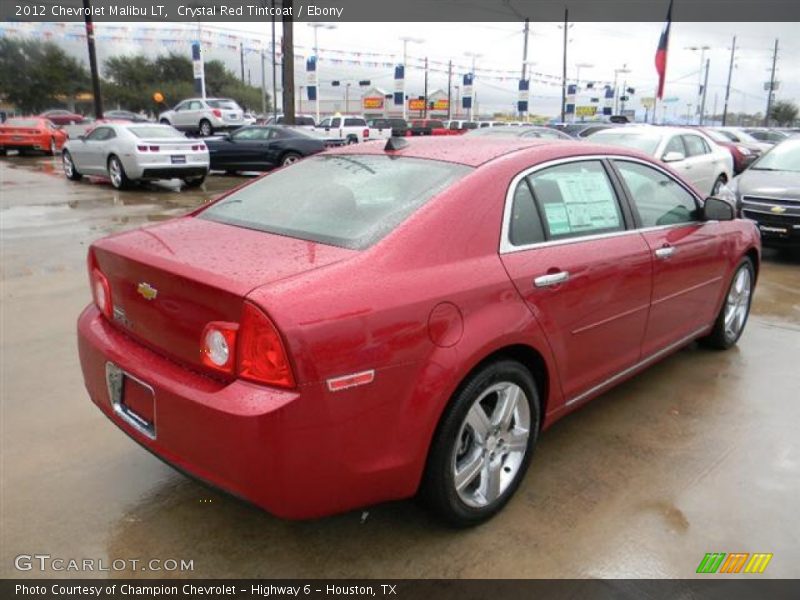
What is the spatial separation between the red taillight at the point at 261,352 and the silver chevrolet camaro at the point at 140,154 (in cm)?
1196

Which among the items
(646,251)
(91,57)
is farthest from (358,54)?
(646,251)

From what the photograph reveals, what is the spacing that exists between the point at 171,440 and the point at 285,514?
0.50 m

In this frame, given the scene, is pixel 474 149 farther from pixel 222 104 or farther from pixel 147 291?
pixel 222 104

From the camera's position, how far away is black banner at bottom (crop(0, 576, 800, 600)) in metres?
2.31

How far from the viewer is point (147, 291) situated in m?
2.44

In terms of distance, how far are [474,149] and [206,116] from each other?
2652 centimetres

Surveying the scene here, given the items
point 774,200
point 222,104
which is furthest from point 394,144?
point 222,104

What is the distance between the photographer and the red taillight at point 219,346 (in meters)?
2.10

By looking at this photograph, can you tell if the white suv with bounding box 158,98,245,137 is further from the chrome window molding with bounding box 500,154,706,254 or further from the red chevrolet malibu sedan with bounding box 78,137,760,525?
the red chevrolet malibu sedan with bounding box 78,137,760,525

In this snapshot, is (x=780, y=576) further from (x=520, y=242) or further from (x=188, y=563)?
(x=188, y=563)

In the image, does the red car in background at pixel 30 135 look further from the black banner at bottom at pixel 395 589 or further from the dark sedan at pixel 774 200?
the black banner at bottom at pixel 395 589

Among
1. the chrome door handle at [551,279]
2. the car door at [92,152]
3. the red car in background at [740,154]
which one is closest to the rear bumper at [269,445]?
the chrome door handle at [551,279]

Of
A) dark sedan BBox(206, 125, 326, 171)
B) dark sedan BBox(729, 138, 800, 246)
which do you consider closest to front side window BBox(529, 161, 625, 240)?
dark sedan BBox(729, 138, 800, 246)

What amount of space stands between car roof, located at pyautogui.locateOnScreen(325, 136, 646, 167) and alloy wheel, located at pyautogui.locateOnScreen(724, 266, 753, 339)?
5.71 feet
